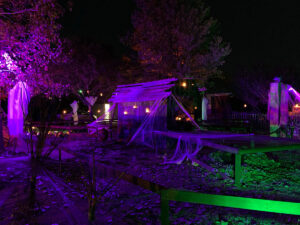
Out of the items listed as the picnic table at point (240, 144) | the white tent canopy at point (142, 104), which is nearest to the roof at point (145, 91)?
the white tent canopy at point (142, 104)

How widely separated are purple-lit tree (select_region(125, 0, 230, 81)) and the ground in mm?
12135

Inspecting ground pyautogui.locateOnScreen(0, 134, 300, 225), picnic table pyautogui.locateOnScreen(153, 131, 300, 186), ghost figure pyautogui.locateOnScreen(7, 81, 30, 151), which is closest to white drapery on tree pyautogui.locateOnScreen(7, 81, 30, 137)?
ghost figure pyautogui.locateOnScreen(7, 81, 30, 151)

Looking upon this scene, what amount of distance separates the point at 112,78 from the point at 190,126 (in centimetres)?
1493

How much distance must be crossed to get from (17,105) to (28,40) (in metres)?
2.86

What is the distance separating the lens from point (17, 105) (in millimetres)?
9977

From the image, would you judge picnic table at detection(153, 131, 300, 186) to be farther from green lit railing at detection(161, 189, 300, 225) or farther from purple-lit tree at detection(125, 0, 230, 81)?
purple-lit tree at detection(125, 0, 230, 81)

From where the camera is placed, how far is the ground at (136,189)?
3.94 m

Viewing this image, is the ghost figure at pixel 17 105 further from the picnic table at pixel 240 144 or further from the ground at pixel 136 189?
the picnic table at pixel 240 144

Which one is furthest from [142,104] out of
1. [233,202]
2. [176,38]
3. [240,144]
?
[233,202]

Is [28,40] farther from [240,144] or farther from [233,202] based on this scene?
[233,202]

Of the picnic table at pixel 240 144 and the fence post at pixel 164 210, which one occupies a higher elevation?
the picnic table at pixel 240 144

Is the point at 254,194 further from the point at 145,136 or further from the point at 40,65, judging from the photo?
the point at 40,65

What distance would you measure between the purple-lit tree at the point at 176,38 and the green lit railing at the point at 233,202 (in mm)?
17534

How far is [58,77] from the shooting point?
22.3 m
